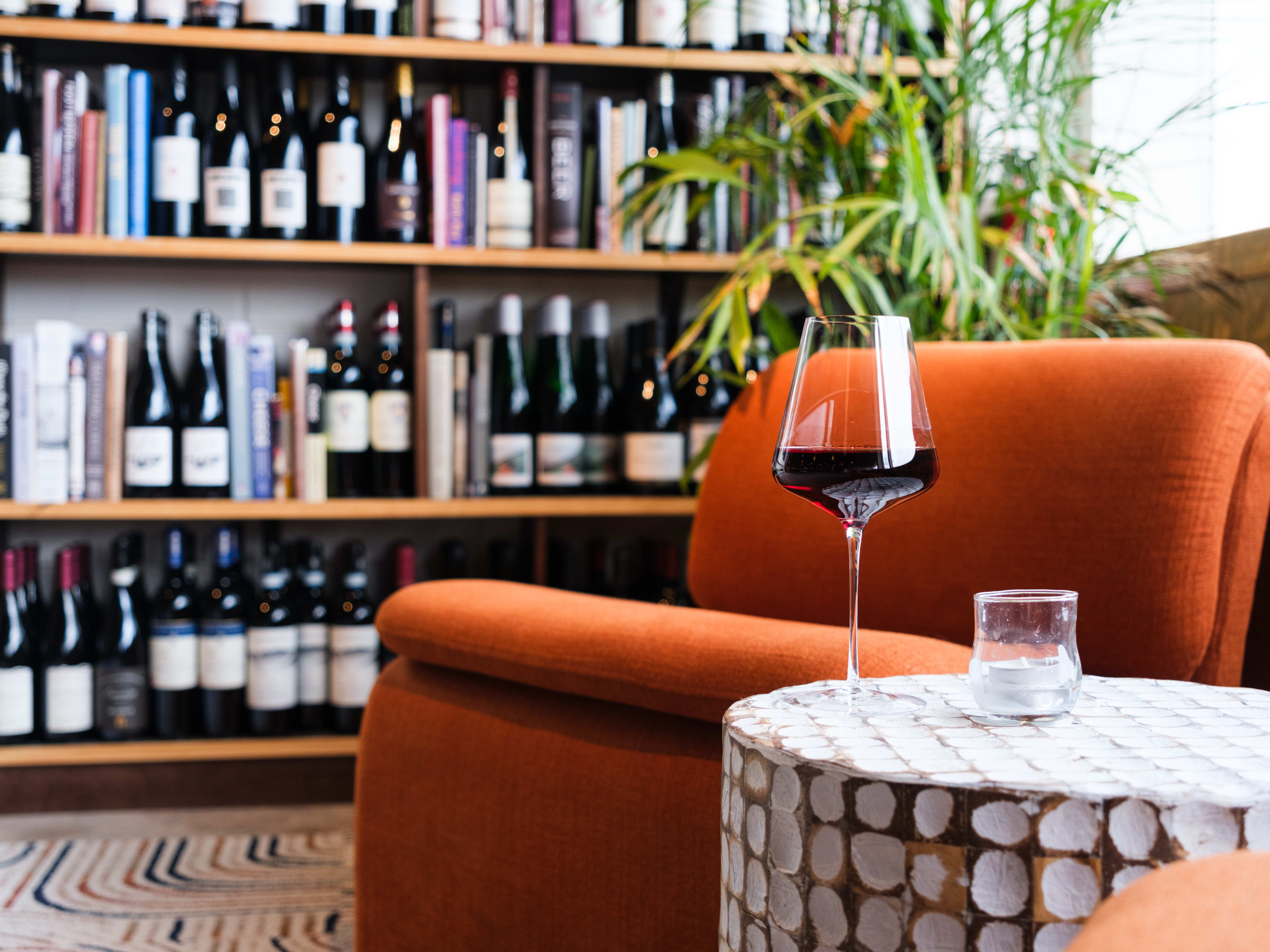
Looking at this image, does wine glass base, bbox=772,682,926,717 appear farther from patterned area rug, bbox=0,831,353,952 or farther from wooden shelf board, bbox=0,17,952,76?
wooden shelf board, bbox=0,17,952,76

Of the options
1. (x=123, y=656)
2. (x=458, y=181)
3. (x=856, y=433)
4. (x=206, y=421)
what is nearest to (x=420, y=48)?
(x=458, y=181)

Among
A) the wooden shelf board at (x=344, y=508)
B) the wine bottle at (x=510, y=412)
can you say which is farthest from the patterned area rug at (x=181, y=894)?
the wine bottle at (x=510, y=412)

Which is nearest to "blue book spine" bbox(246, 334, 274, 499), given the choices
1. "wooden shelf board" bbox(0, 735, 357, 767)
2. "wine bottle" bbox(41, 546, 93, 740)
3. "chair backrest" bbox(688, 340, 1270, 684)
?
"wine bottle" bbox(41, 546, 93, 740)

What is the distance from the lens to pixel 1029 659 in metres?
0.63

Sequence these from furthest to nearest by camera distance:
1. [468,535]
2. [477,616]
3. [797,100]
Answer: [468,535] → [797,100] → [477,616]

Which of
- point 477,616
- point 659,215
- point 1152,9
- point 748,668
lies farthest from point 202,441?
point 1152,9

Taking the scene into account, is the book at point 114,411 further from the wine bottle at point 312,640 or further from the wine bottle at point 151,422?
the wine bottle at point 312,640

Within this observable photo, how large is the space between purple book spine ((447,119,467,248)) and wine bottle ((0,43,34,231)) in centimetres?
75

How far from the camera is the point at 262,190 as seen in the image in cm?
204

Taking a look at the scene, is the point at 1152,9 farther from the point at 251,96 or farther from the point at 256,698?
the point at 256,698

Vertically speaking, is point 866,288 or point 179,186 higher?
point 179,186

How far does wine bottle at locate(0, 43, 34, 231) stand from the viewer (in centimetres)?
195

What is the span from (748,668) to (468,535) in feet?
4.96

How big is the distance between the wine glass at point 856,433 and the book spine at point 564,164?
147 centimetres
